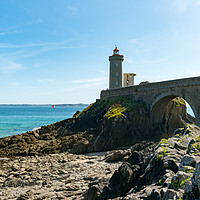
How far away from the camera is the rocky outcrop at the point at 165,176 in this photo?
6.63 metres

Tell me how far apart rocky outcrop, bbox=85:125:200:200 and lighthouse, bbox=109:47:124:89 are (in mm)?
29361

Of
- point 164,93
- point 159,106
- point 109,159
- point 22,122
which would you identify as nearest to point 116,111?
point 159,106

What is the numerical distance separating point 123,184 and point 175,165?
103 inches

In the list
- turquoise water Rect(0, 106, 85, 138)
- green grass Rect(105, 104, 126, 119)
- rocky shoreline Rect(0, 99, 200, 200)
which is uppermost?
green grass Rect(105, 104, 126, 119)

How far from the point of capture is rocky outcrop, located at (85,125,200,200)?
663 cm

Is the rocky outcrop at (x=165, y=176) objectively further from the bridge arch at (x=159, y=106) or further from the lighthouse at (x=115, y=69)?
the lighthouse at (x=115, y=69)

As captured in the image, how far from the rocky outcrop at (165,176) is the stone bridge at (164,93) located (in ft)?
30.1

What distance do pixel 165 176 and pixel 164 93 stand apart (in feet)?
59.0

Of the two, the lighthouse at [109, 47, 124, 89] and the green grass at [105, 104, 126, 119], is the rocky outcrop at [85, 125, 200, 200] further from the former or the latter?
the lighthouse at [109, 47, 124, 89]

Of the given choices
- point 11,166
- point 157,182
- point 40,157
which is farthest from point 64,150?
point 157,182

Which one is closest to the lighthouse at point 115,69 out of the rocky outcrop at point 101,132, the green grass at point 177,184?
the rocky outcrop at point 101,132

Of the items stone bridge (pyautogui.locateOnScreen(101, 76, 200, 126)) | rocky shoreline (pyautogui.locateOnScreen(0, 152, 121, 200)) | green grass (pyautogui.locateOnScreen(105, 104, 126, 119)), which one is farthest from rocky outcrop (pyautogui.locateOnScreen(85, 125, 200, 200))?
green grass (pyautogui.locateOnScreen(105, 104, 126, 119))

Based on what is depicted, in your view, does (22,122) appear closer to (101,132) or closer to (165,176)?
(101,132)

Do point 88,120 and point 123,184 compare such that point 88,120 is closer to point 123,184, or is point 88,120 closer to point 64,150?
point 64,150
